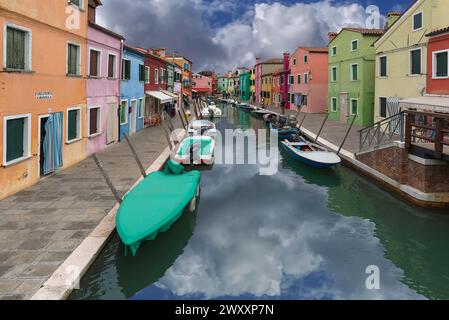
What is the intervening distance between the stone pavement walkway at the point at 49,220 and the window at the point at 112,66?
7.46 metres

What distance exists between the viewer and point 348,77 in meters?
34.3

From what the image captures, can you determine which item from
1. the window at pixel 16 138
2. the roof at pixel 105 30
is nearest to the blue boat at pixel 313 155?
the roof at pixel 105 30

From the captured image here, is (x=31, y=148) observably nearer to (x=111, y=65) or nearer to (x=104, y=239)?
(x=104, y=239)

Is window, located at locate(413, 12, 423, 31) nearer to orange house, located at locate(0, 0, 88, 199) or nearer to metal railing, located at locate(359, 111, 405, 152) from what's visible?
metal railing, located at locate(359, 111, 405, 152)

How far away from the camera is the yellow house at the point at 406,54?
20688 millimetres

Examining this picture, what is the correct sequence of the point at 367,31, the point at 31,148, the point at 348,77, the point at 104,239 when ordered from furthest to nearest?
1. the point at 348,77
2. the point at 367,31
3. the point at 31,148
4. the point at 104,239

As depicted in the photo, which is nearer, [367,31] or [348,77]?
[367,31]

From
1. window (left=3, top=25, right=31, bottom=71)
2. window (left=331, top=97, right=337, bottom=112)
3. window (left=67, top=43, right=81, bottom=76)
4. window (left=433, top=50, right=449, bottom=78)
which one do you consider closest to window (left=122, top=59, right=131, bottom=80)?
window (left=67, top=43, right=81, bottom=76)

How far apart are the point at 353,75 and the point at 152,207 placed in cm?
2838

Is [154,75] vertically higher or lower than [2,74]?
higher

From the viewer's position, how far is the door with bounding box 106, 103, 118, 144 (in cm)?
2174
